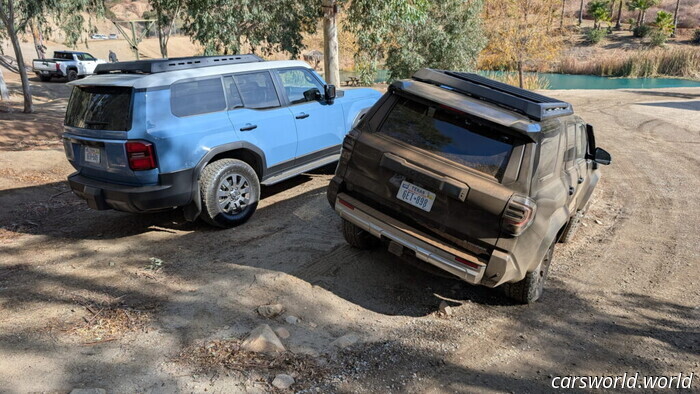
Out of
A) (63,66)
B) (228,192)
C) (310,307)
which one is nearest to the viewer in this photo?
(310,307)

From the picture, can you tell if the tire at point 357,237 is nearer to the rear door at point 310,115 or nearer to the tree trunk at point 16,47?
the rear door at point 310,115

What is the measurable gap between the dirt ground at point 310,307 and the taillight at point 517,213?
936 mm

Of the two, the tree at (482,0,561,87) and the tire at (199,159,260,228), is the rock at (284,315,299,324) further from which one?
the tree at (482,0,561,87)

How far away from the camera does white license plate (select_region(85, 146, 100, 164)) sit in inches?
201

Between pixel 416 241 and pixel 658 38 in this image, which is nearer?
pixel 416 241

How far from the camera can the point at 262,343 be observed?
346 centimetres

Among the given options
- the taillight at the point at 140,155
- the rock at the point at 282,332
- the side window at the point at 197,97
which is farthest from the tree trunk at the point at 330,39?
the rock at the point at 282,332

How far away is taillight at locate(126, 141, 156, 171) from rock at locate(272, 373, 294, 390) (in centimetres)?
282

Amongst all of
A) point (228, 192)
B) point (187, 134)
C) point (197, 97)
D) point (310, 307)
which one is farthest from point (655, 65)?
point (310, 307)

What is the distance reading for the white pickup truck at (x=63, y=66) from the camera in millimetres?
25141

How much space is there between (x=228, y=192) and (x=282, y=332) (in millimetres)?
2414

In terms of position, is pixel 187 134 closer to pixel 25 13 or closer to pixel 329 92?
pixel 329 92

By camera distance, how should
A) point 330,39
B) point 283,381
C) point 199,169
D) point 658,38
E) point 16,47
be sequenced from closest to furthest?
1. point 283,381
2. point 199,169
3. point 330,39
4. point 16,47
5. point 658,38

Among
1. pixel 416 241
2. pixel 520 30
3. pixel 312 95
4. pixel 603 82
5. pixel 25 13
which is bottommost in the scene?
pixel 603 82
